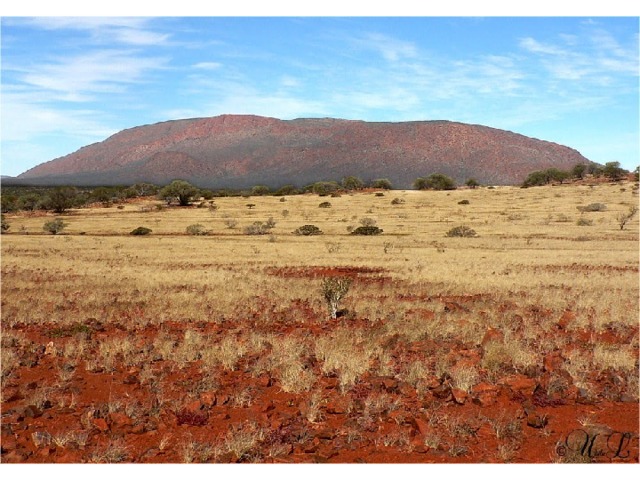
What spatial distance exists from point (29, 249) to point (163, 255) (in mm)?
11081

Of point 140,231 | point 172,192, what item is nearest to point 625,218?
point 140,231

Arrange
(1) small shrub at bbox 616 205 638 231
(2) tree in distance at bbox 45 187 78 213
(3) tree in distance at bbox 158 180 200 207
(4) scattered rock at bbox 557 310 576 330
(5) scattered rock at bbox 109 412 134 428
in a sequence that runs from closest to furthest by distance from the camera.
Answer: (5) scattered rock at bbox 109 412 134 428 < (4) scattered rock at bbox 557 310 576 330 < (1) small shrub at bbox 616 205 638 231 < (2) tree in distance at bbox 45 187 78 213 < (3) tree in distance at bbox 158 180 200 207

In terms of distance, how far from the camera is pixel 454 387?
843 cm

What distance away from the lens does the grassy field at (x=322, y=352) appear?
6879 millimetres

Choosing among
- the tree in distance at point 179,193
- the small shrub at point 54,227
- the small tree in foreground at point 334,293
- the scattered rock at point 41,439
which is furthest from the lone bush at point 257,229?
the scattered rock at point 41,439

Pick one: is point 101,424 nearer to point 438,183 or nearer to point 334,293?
point 334,293

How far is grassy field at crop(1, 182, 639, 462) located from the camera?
6879 mm

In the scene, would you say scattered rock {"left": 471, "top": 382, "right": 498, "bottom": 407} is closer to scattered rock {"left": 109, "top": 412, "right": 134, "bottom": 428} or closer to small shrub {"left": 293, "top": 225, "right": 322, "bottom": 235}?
scattered rock {"left": 109, "top": 412, "right": 134, "bottom": 428}

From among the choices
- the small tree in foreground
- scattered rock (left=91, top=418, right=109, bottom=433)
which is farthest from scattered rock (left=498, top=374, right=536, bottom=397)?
the small tree in foreground

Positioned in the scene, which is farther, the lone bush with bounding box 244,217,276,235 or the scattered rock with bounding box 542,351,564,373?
the lone bush with bounding box 244,217,276,235

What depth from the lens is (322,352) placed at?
1049 cm

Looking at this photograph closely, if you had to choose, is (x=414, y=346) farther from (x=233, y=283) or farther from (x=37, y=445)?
(x=233, y=283)

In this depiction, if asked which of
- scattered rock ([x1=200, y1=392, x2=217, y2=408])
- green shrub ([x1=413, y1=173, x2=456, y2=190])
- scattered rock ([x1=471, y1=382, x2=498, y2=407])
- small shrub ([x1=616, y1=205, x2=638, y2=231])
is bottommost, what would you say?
scattered rock ([x1=471, y1=382, x2=498, y2=407])

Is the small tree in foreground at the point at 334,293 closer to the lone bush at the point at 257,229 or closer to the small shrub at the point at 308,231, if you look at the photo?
the small shrub at the point at 308,231
